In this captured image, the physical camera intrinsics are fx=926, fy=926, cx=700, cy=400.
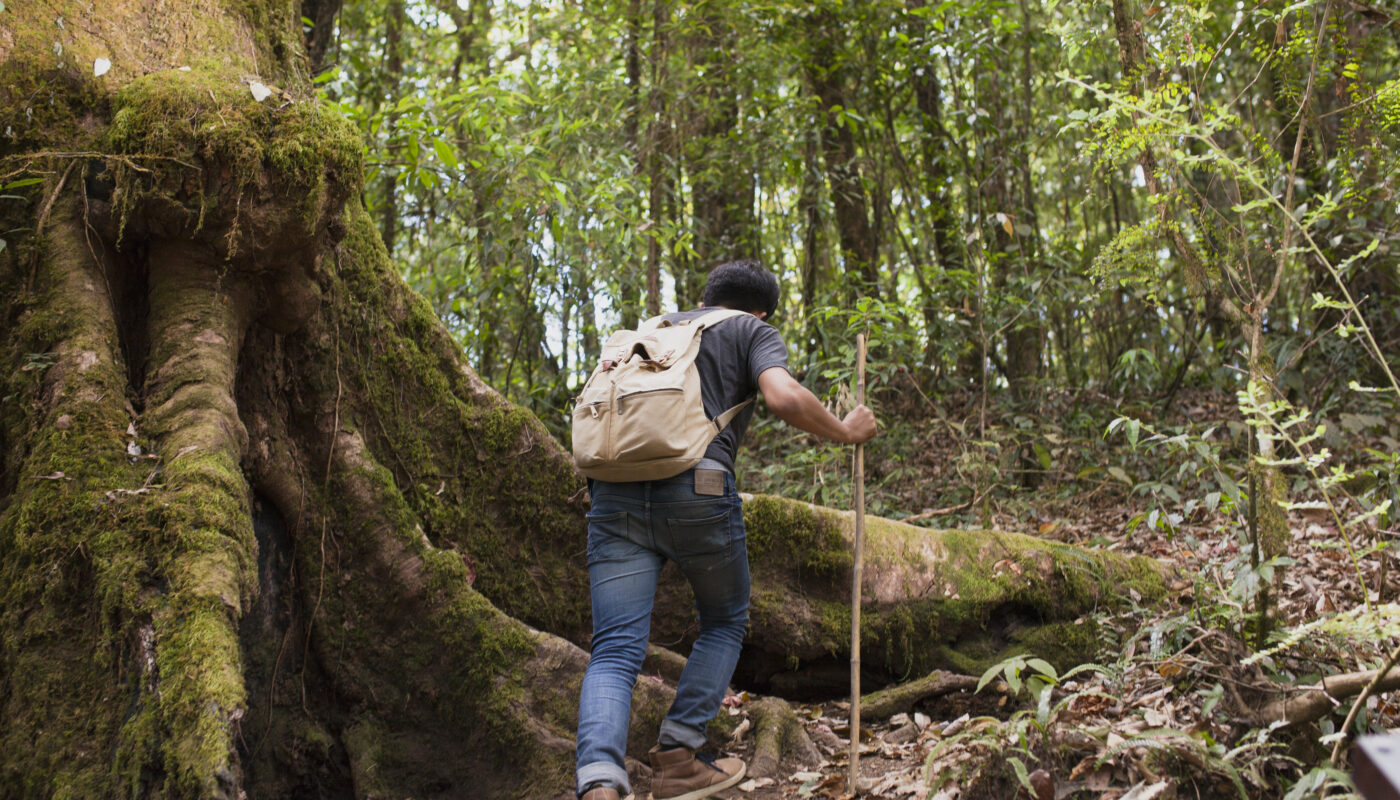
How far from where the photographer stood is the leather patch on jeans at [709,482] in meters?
3.65

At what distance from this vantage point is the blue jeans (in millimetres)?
3555

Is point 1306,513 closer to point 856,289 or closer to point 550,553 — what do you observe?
point 856,289

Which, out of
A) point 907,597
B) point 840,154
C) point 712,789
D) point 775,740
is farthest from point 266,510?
point 840,154

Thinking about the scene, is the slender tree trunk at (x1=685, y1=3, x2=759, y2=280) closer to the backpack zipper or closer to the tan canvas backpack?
the tan canvas backpack

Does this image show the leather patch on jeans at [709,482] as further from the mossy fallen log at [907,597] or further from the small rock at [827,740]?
the small rock at [827,740]

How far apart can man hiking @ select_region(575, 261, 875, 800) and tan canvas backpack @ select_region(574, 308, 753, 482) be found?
2.5 inches

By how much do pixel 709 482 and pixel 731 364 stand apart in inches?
20.6

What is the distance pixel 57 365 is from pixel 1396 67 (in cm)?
1151

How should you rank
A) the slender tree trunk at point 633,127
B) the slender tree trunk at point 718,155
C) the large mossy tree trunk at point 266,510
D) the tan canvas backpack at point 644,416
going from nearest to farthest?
the large mossy tree trunk at point 266,510
the tan canvas backpack at point 644,416
the slender tree trunk at point 633,127
the slender tree trunk at point 718,155

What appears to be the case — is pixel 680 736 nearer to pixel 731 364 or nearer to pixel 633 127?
pixel 731 364

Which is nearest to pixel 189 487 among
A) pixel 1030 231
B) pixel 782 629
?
pixel 782 629

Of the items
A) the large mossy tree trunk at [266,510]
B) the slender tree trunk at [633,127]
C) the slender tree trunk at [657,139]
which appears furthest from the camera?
the slender tree trunk at [657,139]

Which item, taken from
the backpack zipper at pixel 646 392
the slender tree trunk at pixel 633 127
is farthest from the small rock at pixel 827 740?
the slender tree trunk at pixel 633 127

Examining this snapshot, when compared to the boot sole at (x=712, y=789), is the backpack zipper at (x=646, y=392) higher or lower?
higher
